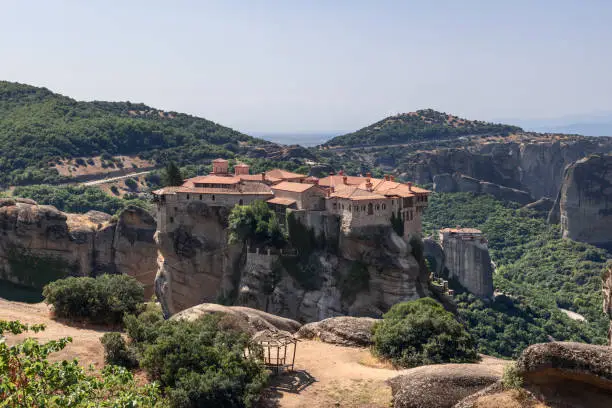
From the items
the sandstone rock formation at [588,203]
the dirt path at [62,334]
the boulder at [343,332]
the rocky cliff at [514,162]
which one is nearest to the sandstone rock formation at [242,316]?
the boulder at [343,332]

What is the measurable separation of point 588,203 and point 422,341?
326ft

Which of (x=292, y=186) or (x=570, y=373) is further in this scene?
(x=292, y=186)

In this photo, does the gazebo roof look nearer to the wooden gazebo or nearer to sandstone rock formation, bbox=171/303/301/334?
the wooden gazebo

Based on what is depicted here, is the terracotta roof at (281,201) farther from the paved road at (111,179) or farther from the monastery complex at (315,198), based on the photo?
the paved road at (111,179)

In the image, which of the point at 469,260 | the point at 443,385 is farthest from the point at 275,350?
the point at 469,260

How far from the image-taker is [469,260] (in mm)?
77188

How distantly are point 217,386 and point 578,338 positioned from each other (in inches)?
2232

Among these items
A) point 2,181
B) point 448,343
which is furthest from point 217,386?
point 2,181

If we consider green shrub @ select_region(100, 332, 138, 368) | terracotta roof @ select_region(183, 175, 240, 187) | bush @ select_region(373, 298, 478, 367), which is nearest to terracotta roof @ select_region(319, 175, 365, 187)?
terracotta roof @ select_region(183, 175, 240, 187)

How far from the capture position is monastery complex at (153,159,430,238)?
52.1m

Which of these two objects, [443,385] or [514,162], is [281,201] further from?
[514,162]

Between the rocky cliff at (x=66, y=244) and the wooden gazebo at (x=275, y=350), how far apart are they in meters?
39.1

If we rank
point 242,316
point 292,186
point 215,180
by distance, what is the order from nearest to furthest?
point 242,316 < point 292,186 < point 215,180

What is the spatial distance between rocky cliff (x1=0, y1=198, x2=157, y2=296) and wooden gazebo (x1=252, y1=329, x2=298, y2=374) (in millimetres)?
39083
